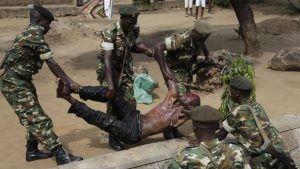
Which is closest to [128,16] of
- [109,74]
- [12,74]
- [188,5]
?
[109,74]

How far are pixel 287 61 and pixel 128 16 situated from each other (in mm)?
5256

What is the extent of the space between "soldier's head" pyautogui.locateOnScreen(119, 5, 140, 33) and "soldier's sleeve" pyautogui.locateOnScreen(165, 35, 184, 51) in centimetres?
48

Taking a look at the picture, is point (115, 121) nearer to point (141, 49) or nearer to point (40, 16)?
point (141, 49)

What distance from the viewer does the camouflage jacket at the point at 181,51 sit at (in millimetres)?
5891

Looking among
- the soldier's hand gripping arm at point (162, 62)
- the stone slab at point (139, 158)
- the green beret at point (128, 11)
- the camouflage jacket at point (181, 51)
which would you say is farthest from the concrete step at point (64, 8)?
the stone slab at point (139, 158)

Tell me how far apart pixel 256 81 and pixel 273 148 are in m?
4.99

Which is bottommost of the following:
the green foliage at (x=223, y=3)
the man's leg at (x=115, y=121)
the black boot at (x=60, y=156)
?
the green foliage at (x=223, y=3)

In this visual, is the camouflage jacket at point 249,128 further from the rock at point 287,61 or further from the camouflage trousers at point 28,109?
the rock at point 287,61

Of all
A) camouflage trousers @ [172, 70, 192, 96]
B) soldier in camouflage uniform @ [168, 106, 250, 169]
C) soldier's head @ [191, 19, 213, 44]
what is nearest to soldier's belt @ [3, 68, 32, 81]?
camouflage trousers @ [172, 70, 192, 96]

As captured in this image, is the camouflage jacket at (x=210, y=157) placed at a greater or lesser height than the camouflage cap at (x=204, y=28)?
lesser

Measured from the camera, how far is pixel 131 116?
18.7 ft

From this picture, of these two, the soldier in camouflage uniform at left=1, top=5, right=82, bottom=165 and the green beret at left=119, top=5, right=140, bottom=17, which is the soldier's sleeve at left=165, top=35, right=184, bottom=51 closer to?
the green beret at left=119, top=5, right=140, bottom=17

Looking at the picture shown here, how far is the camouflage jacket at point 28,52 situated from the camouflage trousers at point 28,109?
0.41ft

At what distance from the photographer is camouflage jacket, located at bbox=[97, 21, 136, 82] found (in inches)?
220
